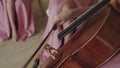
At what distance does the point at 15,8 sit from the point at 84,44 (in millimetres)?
1484

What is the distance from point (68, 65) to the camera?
2.27 ft

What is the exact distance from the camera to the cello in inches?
24.7

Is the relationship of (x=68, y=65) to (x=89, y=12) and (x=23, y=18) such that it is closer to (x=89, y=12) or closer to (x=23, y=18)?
(x=89, y=12)

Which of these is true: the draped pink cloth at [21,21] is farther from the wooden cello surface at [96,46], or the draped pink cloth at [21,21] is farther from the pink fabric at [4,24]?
the wooden cello surface at [96,46]

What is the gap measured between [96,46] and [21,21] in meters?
1.52

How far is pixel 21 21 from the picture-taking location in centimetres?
208

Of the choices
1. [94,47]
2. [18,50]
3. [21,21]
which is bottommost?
[18,50]

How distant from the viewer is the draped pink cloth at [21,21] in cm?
200

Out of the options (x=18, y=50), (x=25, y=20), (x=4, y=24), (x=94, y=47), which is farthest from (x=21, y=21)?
(x=94, y=47)

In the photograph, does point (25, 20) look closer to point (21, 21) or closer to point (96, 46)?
point (21, 21)

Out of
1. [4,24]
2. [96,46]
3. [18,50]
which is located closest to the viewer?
[96,46]

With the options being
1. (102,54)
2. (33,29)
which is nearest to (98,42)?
(102,54)

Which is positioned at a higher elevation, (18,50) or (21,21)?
(21,21)

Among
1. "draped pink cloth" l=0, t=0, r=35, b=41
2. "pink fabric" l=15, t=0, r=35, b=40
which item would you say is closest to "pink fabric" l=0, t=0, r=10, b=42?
"draped pink cloth" l=0, t=0, r=35, b=41
